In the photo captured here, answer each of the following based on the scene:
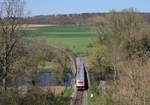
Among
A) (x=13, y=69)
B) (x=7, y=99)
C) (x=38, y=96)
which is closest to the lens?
(x=7, y=99)

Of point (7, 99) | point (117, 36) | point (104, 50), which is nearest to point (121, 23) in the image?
point (117, 36)

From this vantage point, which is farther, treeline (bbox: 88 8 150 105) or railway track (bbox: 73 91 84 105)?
railway track (bbox: 73 91 84 105)

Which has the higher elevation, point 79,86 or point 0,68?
point 0,68

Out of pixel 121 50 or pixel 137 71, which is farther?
pixel 121 50

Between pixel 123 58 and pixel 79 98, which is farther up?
pixel 123 58

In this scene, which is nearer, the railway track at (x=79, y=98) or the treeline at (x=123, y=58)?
the treeline at (x=123, y=58)

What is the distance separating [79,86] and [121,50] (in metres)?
10.7

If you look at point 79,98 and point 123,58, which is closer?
point 79,98

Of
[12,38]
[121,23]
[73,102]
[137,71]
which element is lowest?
[73,102]

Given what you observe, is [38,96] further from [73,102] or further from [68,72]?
[68,72]

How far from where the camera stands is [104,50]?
50.9 meters

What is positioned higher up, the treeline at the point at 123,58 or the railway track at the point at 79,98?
the treeline at the point at 123,58

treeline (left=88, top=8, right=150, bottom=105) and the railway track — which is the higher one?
treeline (left=88, top=8, right=150, bottom=105)

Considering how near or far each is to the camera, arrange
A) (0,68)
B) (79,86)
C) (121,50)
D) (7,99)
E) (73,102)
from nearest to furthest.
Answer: (7,99)
(73,102)
(0,68)
(79,86)
(121,50)
